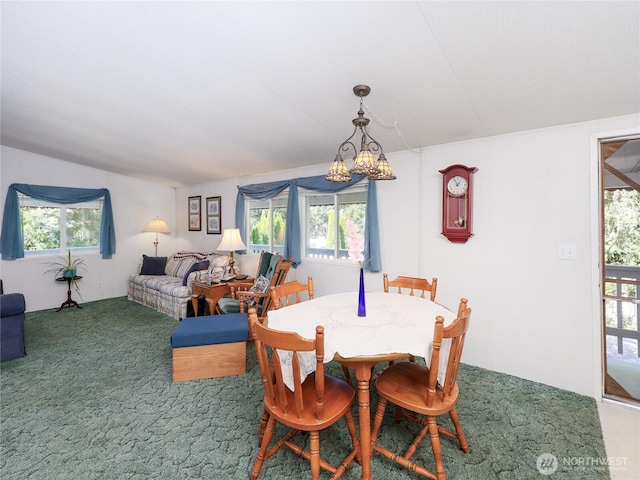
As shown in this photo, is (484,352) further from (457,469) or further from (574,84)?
(574,84)

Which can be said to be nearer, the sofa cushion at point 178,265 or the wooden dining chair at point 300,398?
the wooden dining chair at point 300,398

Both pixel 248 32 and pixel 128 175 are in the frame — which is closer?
pixel 248 32

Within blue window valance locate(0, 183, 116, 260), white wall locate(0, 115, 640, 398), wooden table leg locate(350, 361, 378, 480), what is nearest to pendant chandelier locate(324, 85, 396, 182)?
wooden table leg locate(350, 361, 378, 480)

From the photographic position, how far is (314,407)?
1.43 meters

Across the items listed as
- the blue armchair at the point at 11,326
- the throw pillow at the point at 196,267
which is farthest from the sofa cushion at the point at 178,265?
the blue armchair at the point at 11,326

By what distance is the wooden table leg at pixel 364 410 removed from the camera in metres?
1.39

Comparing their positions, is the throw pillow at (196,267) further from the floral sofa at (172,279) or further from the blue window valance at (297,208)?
the blue window valance at (297,208)

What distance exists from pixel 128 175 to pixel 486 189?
5.83 metres

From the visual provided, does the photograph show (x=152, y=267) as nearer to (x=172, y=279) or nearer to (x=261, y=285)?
(x=172, y=279)

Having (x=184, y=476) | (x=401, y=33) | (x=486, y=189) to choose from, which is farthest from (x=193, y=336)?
(x=486, y=189)

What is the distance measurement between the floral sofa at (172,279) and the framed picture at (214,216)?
1.76 feet

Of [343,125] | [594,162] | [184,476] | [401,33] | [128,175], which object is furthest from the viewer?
[128,175]

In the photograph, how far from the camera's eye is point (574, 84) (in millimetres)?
1742

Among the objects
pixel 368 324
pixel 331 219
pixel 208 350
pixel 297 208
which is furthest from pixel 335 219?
pixel 368 324
